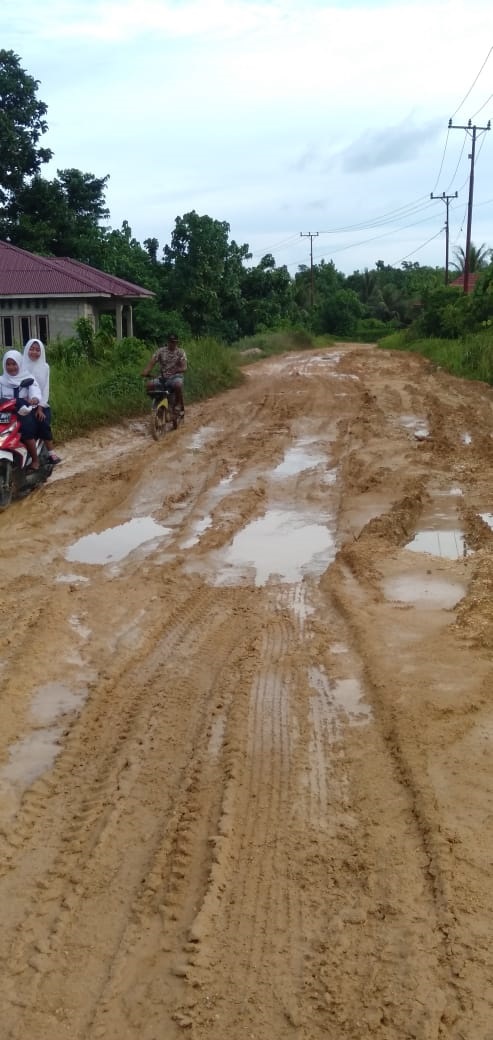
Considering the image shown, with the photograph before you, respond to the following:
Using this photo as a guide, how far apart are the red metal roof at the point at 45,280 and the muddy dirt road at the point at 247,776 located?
543 inches

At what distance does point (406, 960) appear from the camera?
99.4 inches

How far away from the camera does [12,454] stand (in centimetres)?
845

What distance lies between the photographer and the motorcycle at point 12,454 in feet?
27.5

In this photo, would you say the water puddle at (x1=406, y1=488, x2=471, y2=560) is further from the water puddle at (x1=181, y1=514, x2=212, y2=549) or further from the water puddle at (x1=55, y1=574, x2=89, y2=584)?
the water puddle at (x1=55, y1=574, x2=89, y2=584)

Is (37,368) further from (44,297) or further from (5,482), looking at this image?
(44,297)

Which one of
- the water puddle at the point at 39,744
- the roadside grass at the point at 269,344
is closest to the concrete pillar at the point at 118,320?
the roadside grass at the point at 269,344

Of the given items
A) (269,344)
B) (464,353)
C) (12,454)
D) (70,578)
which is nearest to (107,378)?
(12,454)

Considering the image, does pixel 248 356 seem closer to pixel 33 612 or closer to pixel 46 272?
pixel 46 272

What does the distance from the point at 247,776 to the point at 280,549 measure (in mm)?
3714

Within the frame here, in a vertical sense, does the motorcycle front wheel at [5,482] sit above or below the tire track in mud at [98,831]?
above

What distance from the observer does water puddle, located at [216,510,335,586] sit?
21.5 feet

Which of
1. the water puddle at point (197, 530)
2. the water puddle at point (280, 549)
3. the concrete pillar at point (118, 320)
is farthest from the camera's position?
the concrete pillar at point (118, 320)

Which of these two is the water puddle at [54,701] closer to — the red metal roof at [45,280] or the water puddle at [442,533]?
the water puddle at [442,533]

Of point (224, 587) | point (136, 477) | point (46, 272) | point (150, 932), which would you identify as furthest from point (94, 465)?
point (46, 272)
